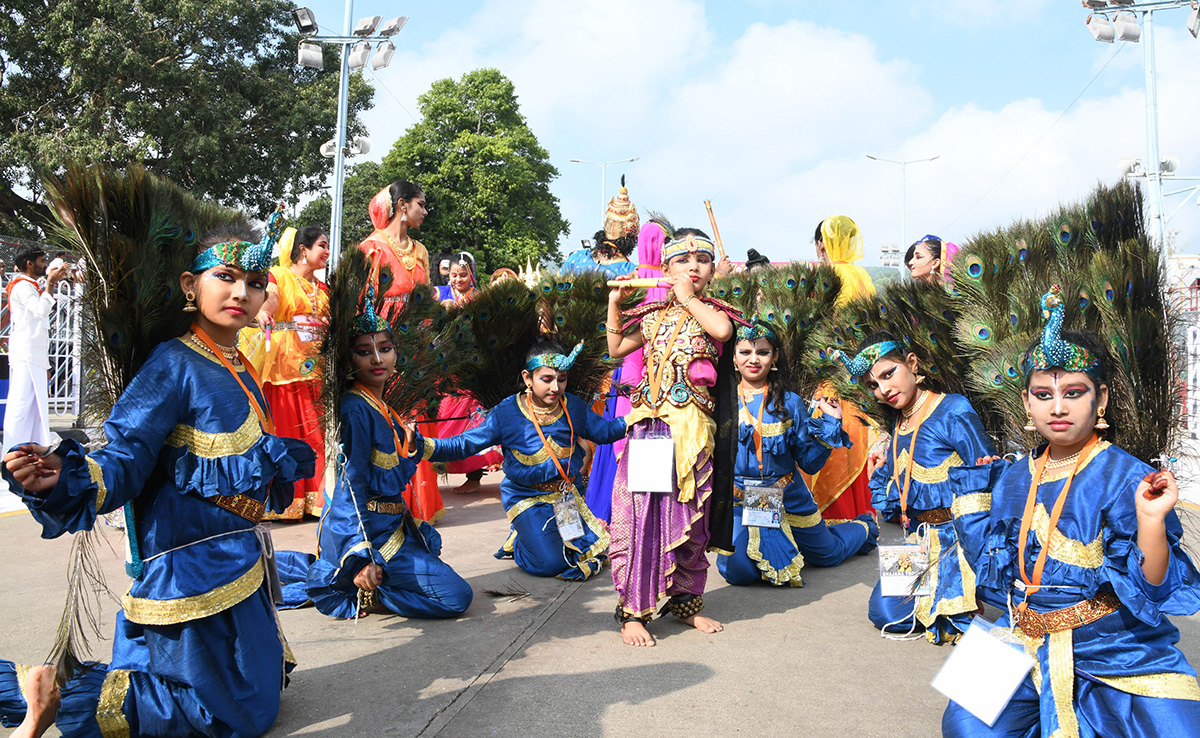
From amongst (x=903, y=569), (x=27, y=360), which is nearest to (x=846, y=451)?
(x=903, y=569)

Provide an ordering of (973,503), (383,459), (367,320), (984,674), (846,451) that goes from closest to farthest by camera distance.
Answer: (984,674)
(973,503)
(367,320)
(383,459)
(846,451)

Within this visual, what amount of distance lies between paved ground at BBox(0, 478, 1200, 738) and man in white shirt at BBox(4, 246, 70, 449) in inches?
140

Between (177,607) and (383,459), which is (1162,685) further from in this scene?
(383,459)

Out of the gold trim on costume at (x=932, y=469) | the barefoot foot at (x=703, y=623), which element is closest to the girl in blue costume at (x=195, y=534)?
the barefoot foot at (x=703, y=623)

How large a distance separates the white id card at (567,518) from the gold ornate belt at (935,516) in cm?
187

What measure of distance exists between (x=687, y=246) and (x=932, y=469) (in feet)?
4.86

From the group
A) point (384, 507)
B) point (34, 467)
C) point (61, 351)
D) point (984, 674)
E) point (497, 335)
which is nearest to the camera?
point (34, 467)

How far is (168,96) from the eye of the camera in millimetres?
19359

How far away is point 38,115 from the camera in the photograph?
1836 cm

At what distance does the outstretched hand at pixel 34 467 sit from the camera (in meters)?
2.11

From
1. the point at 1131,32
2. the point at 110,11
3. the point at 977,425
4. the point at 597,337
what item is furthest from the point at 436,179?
the point at 977,425

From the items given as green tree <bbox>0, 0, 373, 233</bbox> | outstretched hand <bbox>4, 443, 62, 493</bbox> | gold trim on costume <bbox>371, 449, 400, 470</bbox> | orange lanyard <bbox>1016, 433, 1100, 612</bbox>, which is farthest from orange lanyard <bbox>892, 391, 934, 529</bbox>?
green tree <bbox>0, 0, 373, 233</bbox>

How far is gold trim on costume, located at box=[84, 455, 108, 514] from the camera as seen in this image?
233 cm

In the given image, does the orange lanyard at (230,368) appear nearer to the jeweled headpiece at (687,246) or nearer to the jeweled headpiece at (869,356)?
the jeweled headpiece at (687,246)
